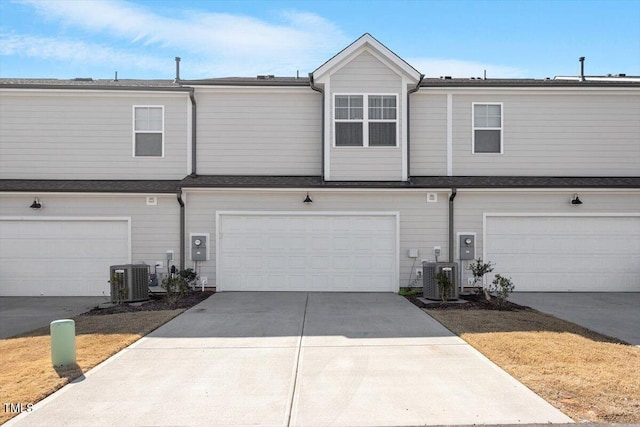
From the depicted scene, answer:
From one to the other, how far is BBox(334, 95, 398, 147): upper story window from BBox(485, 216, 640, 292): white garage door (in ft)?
11.7

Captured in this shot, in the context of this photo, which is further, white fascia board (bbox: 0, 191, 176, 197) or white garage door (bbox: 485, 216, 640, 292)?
white garage door (bbox: 485, 216, 640, 292)

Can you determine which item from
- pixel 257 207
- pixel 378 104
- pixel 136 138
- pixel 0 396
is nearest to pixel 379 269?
pixel 257 207

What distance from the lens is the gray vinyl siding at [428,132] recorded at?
12.8m

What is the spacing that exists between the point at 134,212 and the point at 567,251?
11322mm

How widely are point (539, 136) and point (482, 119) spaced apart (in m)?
1.63

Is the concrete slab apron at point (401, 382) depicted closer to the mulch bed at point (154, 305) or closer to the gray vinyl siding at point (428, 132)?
the mulch bed at point (154, 305)

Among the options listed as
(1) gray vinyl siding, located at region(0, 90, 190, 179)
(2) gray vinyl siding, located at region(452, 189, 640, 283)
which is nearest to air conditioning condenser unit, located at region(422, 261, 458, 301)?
(2) gray vinyl siding, located at region(452, 189, 640, 283)

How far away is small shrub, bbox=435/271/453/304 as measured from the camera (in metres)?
10.3

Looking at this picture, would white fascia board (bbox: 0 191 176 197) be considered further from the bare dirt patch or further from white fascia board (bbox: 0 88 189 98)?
the bare dirt patch

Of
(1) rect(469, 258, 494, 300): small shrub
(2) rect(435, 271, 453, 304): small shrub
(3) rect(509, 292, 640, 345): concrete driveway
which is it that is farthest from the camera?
(1) rect(469, 258, 494, 300): small shrub

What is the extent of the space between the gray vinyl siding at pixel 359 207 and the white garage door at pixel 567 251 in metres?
1.51

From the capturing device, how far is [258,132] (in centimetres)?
1276

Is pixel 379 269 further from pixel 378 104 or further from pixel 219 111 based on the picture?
pixel 219 111

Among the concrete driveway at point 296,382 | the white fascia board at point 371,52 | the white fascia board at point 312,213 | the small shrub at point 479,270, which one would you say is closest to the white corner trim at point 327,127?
the white fascia board at point 371,52
